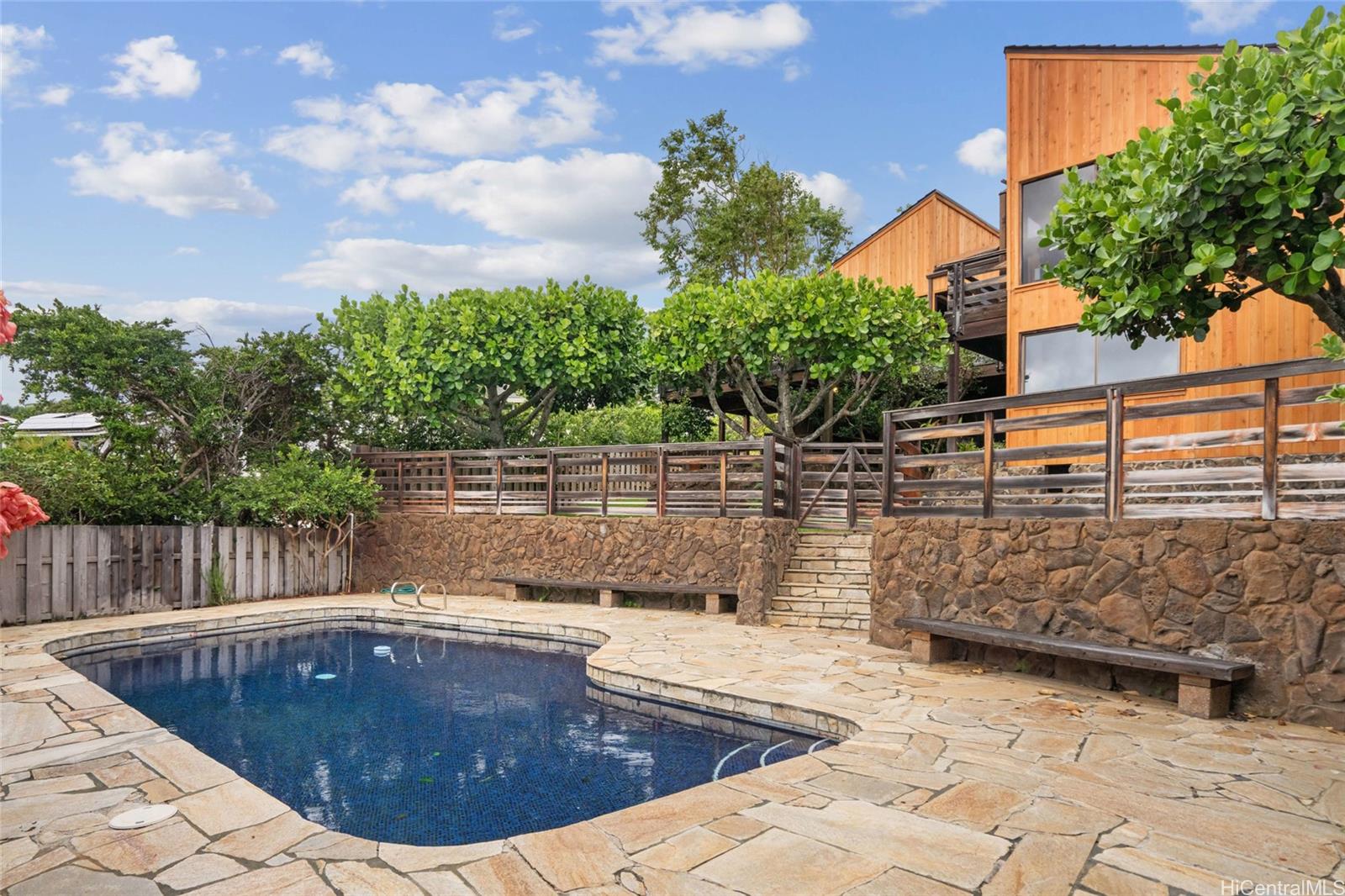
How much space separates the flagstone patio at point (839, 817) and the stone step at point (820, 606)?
3.88m

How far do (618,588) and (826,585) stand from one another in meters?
3.43

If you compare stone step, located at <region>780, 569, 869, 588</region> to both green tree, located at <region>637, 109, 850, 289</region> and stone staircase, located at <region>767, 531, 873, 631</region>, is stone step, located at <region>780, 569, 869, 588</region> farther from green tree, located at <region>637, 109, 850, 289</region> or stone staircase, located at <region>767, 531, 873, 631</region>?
green tree, located at <region>637, 109, 850, 289</region>

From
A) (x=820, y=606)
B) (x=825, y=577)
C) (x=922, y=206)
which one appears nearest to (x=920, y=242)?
(x=922, y=206)

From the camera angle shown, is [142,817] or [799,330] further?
[799,330]

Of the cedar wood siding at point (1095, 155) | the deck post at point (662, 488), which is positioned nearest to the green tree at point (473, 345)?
the deck post at point (662, 488)

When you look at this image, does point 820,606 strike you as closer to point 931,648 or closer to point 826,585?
point 826,585

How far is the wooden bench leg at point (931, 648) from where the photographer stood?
806cm

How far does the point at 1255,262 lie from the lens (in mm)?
4211

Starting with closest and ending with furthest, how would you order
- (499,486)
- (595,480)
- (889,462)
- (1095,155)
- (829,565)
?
(889,462) → (1095,155) → (829,565) → (595,480) → (499,486)

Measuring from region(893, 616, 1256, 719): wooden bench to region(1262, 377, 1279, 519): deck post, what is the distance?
1.26m

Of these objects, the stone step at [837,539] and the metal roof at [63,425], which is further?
the metal roof at [63,425]

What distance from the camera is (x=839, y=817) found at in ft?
13.0

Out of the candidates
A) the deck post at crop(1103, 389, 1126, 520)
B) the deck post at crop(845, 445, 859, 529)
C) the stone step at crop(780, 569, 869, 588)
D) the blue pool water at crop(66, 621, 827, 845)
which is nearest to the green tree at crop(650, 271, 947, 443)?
the deck post at crop(845, 445, 859, 529)

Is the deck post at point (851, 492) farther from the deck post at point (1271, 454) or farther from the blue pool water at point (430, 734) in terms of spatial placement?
the deck post at point (1271, 454)
